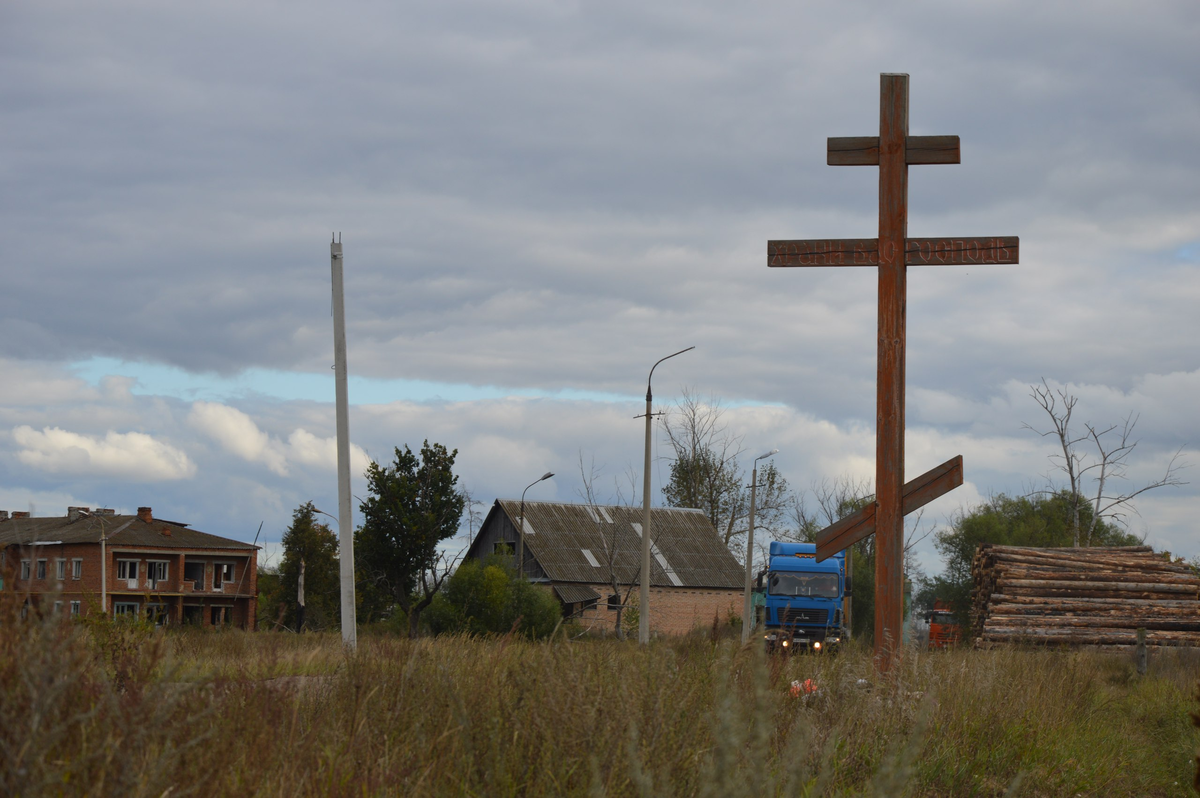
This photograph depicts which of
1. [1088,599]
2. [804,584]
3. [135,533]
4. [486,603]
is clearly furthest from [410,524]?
[135,533]

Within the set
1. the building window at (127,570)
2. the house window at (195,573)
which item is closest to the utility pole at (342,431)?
the building window at (127,570)

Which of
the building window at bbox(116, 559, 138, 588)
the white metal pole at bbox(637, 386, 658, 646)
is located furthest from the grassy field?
the building window at bbox(116, 559, 138, 588)

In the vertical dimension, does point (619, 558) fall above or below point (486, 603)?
below

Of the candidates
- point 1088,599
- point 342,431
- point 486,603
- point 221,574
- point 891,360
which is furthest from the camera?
point 221,574

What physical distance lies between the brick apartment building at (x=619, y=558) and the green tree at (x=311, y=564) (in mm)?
8822

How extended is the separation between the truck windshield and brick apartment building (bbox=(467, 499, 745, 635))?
2056 centimetres

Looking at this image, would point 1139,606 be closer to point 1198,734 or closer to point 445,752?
point 1198,734

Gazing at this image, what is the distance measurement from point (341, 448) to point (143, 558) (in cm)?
4858

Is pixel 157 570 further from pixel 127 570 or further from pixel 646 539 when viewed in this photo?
pixel 646 539

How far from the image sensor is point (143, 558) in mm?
59094

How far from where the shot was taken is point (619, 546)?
173 ft

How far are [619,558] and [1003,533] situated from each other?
65.9 ft

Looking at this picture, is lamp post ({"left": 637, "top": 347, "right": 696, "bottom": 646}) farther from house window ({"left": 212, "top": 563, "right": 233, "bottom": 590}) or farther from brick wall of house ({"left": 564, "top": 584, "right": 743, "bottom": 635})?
house window ({"left": 212, "top": 563, "right": 233, "bottom": 590})

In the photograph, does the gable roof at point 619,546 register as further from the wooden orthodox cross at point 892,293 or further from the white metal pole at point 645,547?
the wooden orthodox cross at point 892,293
